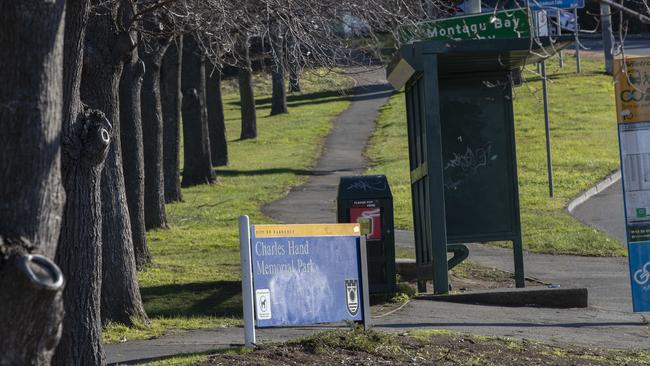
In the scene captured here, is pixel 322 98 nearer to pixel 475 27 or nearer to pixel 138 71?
pixel 138 71

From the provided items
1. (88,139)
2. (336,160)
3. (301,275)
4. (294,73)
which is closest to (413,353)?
(301,275)

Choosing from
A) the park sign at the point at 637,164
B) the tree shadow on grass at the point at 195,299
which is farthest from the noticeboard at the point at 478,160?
the tree shadow on grass at the point at 195,299

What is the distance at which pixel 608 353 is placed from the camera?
9.23 meters

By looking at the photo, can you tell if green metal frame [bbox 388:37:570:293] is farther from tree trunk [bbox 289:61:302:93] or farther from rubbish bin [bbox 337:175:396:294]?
tree trunk [bbox 289:61:302:93]

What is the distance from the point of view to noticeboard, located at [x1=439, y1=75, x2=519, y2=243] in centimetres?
1300

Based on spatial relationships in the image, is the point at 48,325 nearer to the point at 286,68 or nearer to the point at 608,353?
the point at 608,353

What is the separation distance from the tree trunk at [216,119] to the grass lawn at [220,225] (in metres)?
0.57

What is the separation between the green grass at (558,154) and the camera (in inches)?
703

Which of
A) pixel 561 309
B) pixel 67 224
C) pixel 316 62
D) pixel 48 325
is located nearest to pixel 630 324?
pixel 561 309

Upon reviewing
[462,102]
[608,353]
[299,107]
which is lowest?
[608,353]


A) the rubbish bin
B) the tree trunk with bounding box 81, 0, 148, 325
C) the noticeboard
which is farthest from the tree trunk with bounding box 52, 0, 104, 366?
the noticeboard

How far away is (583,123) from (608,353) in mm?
25955

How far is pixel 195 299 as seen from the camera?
1241 centimetres

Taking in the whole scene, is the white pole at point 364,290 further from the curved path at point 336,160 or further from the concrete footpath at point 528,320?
the curved path at point 336,160
